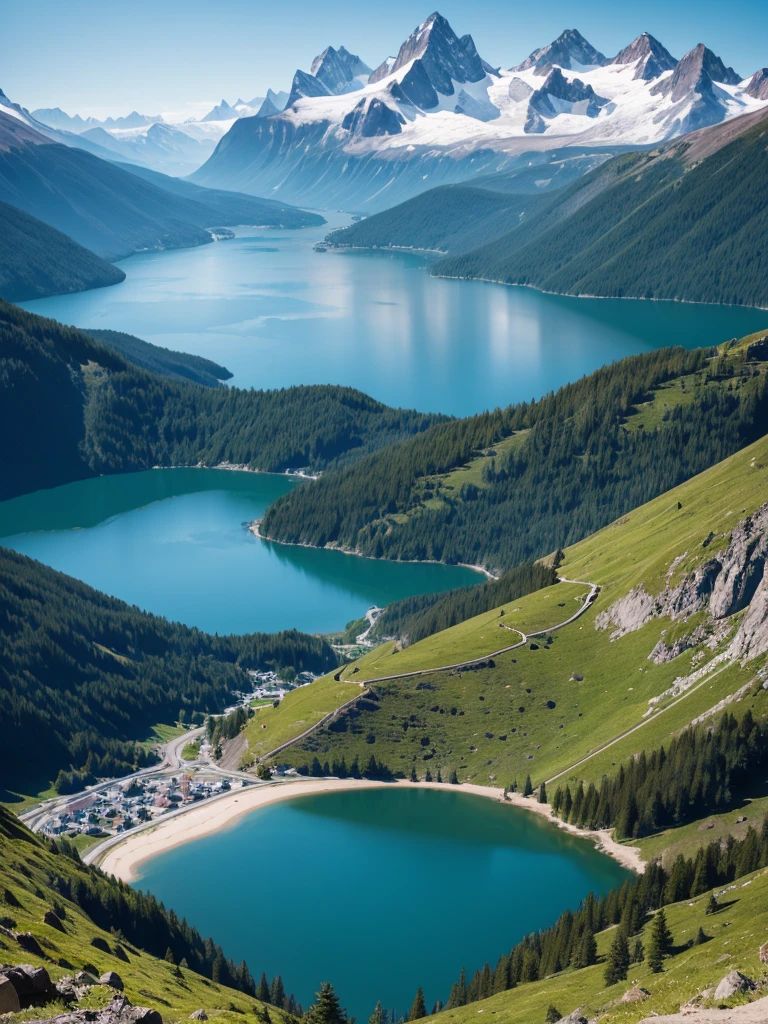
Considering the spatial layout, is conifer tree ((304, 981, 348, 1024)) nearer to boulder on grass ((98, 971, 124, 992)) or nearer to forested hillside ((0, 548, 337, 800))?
boulder on grass ((98, 971, 124, 992))

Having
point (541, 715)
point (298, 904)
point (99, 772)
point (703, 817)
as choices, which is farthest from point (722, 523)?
point (99, 772)

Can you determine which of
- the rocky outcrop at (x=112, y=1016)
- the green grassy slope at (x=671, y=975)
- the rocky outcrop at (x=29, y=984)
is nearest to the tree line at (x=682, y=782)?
the green grassy slope at (x=671, y=975)

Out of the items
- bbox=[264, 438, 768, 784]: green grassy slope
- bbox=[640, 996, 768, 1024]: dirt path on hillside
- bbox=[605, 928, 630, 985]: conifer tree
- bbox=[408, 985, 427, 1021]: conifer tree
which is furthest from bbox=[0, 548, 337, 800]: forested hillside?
bbox=[640, 996, 768, 1024]: dirt path on hillside

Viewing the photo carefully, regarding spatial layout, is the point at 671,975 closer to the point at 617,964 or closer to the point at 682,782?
the point at 617,964

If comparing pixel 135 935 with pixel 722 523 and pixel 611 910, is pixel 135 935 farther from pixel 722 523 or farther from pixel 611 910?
pixel 722 523

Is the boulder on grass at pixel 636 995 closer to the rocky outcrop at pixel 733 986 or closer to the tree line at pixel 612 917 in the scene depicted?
the rocky outcrop at pixel 733 986

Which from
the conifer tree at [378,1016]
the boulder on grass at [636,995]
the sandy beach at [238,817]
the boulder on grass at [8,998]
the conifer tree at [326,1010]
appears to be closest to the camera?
the boulder on grass at [8,998]
